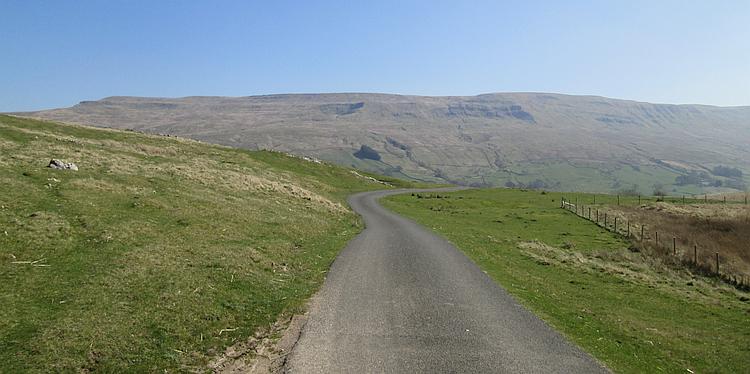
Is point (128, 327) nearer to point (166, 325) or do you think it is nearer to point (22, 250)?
point (166, 325)

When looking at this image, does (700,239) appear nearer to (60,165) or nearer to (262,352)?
(262,352)

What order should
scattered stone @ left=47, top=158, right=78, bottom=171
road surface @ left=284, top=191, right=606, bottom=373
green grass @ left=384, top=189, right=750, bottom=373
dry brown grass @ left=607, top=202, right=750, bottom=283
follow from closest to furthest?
road surface @ left=284, top=191, right=606, bottom=373 → green grass @ left=384, top=189, right=750, bottom=373 → dry brown grass @ left=607, top=202, right=750, bottom=283 → scattered stone @ left=47, top=158, right=78, bottom=171

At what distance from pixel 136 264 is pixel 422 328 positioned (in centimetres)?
1207

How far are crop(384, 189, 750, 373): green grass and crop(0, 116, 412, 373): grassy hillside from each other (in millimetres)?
10392

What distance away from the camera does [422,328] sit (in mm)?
15094

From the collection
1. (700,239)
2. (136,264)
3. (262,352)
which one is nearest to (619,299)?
(262,352)

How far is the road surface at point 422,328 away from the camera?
12.4 m

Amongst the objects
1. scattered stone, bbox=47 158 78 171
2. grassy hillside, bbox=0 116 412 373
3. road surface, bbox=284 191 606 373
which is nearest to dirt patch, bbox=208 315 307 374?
road surface, bbox=284 191 606 373

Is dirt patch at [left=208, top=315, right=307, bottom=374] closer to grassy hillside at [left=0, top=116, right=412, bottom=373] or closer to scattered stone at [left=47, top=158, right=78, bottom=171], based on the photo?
grassy hillside at [left=0, top=116, right=412, bottom=373]

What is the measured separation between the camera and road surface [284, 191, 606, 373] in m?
12.4

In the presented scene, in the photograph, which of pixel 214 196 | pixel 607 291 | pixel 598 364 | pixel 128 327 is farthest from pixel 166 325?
pixel 214 196

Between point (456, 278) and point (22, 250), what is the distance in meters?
19.2

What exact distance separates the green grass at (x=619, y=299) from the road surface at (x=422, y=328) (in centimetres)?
157

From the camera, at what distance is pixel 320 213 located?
1865 inches
